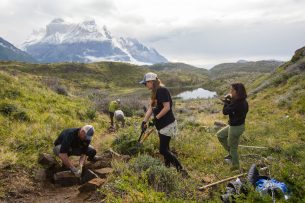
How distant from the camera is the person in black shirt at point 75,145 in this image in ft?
27.6

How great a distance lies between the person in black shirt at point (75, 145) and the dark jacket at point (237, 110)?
333 centimetres

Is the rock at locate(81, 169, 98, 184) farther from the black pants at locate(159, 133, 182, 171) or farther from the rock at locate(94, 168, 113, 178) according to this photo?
the black pants at locate(159, 133, 182, 171)

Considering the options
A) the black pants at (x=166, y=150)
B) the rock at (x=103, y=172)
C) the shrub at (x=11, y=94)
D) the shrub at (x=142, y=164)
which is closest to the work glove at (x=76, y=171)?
the rock at (x=103, y=172)

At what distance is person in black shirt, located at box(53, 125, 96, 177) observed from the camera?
8.40 metres

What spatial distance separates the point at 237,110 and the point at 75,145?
405 cm

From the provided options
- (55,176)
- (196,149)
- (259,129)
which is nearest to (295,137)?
(259,129)

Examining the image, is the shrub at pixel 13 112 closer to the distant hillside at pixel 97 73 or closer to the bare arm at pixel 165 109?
the bare arm at pixel 165 109

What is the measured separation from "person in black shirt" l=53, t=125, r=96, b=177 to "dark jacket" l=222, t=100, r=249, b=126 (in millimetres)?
3330

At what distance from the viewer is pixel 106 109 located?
76.9 ft

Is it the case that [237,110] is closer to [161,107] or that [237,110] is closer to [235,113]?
[235,113]

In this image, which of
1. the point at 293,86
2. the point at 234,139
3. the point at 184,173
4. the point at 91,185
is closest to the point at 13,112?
the point at 91,185

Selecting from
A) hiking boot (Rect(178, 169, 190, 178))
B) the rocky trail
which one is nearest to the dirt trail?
the rocky trail

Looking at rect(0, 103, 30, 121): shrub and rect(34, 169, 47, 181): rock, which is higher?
rect(0, 103, 30, 121): shrub

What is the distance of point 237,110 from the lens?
8109mm
